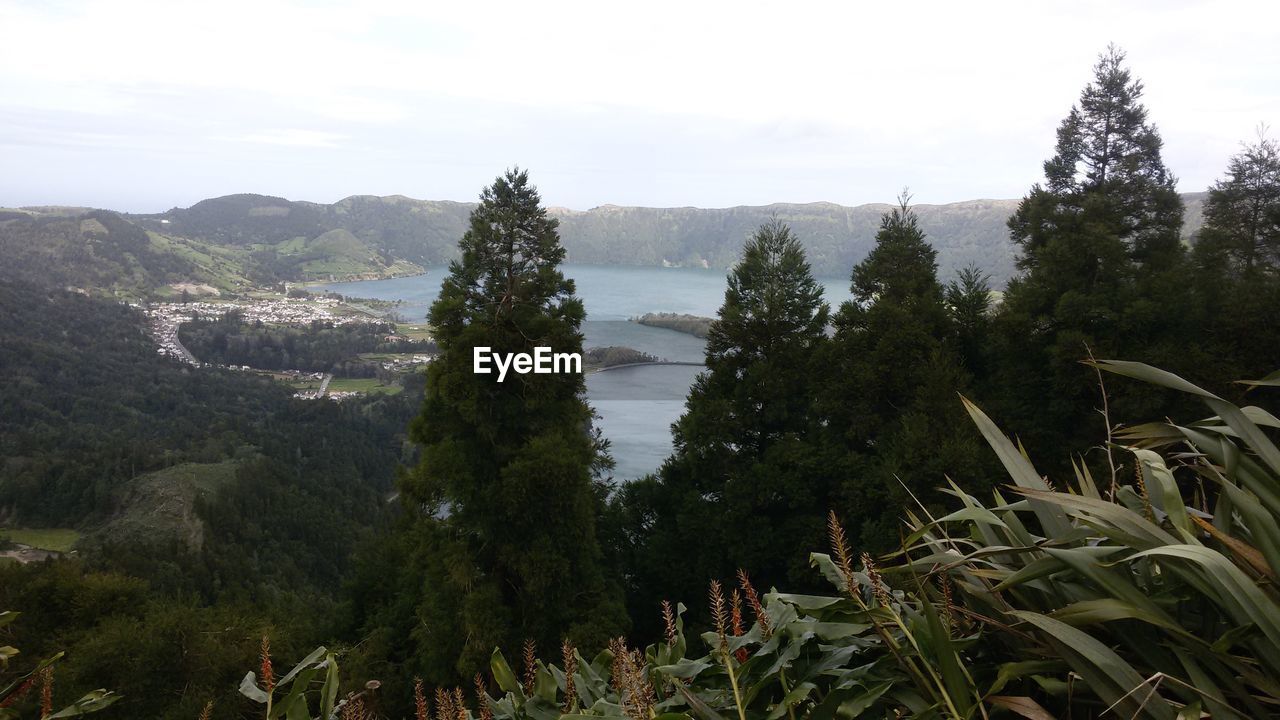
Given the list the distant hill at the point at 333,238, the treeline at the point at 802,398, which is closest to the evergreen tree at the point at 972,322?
the treeline at the point at 802,398

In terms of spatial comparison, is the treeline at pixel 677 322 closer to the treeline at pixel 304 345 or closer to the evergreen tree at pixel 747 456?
the evergreen tree at pixel 747 456

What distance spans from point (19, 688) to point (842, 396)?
1124 centimetres

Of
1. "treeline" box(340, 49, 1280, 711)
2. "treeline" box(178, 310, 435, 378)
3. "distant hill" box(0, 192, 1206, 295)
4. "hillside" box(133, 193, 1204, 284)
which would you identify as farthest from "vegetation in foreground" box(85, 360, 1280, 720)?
"treeline" box(178, 310, 435, 378)

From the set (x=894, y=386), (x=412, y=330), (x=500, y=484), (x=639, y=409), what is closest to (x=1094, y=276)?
(x=894, y=386)

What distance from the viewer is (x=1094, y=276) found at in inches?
466

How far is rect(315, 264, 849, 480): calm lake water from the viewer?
21000 mm

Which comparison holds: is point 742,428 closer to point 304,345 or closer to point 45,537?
point 45,537

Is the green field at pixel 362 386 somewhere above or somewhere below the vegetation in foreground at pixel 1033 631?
below

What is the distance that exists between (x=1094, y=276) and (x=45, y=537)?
205ft

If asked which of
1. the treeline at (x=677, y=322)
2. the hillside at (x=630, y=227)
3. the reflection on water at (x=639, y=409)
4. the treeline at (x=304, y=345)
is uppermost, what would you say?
the hillside at (x=630, y=227)

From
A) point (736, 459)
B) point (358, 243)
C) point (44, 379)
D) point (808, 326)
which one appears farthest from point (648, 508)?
point (358, 243)

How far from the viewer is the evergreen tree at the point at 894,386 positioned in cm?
973

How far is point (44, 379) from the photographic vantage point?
8756cm

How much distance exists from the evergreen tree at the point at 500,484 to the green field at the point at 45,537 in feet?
157
